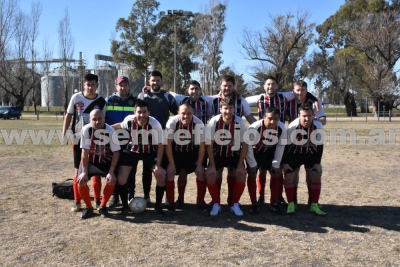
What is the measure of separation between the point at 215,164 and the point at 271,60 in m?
37.7

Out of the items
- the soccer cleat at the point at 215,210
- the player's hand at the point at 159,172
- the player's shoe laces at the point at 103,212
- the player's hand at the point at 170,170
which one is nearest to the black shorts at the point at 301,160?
the soccer cleat at the point at 215,210

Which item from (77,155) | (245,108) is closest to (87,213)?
(77,155)

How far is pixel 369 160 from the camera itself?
10539 millimetres

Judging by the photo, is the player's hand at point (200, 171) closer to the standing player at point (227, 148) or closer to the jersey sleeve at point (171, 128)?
the standing player at point (227, 148)

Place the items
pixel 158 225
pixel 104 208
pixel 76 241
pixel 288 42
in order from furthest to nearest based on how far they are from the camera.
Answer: pixel 288 42
pixel 104 208
pixel 158 225
pixel 76 241

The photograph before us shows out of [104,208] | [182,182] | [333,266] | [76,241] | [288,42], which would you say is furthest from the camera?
[288,42]

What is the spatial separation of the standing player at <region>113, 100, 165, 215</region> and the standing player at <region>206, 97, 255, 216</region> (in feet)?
2.23

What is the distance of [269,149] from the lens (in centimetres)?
552

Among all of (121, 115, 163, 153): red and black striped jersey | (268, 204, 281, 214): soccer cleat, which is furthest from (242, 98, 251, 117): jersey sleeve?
(268, 204, 281, 214): soccer cleat

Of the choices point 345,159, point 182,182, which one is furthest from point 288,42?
point 182,182

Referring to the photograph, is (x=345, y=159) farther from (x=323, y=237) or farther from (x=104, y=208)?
(x=104, y=208)

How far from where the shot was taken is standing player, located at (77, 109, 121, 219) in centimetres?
519

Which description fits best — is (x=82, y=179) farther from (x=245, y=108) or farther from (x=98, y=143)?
(x=245, y=108)

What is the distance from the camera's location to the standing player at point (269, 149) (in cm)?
533
